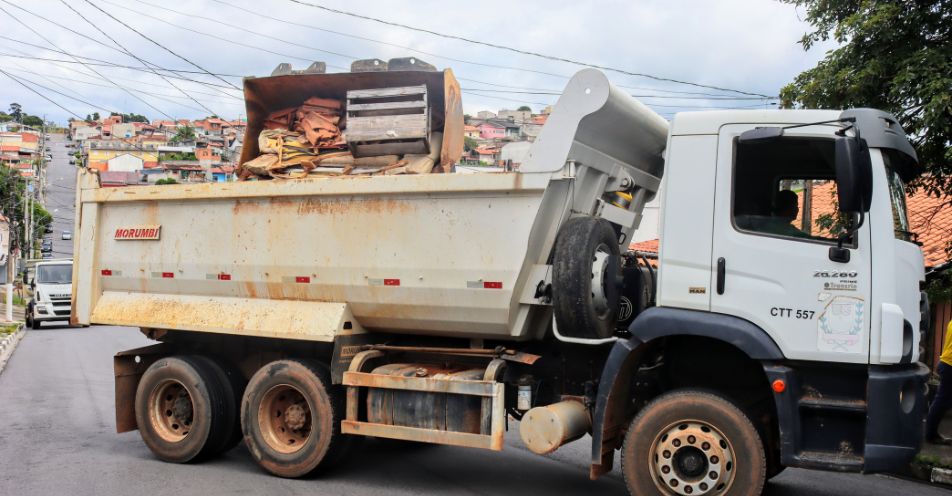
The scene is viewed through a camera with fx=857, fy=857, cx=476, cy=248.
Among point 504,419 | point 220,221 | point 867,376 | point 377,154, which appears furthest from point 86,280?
point 867,376

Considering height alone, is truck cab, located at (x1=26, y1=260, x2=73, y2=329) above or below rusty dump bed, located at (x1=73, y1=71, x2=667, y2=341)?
below

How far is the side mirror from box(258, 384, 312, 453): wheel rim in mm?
4580

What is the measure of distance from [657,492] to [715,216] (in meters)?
1.83

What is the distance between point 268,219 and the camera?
740cm

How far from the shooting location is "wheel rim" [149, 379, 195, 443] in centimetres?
799

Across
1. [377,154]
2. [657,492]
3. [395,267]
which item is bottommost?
[657,492]

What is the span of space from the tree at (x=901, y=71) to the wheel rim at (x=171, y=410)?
733 cm

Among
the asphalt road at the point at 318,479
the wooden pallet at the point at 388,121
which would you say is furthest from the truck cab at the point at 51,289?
the wooden pallet at the point at 388,121

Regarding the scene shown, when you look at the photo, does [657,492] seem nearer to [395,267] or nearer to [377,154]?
[395,267]

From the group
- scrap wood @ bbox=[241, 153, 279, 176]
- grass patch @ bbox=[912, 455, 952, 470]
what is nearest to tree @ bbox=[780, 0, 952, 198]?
grass patch @ bbox=[912, 455, 952, 470]

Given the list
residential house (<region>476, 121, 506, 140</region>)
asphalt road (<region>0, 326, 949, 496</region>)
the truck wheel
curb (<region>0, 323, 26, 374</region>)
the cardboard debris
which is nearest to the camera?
asphalt road (<region>0, 326, 949, 496</region>)

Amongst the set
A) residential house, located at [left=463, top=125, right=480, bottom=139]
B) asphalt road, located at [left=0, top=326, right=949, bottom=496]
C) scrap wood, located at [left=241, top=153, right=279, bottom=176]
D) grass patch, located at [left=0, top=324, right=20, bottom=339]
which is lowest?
grass patch, located at [left=0, top=324, right=20, bottom=339]

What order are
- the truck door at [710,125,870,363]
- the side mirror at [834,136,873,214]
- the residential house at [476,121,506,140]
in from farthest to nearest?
the residential house at [476,121,506,140]
the truck door at [710,125,870,363]
the side mirror at [834,136,873,214]

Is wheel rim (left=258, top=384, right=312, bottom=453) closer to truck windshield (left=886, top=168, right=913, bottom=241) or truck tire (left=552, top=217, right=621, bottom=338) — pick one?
truck tire (left=552, top=217, right=621, bottom=338)
